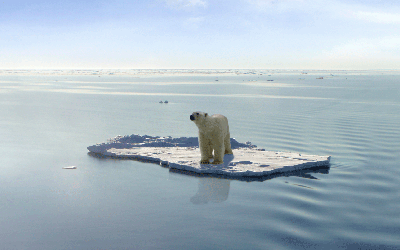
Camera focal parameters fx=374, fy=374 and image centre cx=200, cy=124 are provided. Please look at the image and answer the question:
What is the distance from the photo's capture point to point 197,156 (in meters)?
11.8

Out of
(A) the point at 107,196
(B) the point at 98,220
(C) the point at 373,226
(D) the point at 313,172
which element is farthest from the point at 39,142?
(C) the point at 373,226

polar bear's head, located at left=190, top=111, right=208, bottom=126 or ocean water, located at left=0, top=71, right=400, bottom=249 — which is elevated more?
polar bear's head, located at left=190, top=111, right=208, bottom=126

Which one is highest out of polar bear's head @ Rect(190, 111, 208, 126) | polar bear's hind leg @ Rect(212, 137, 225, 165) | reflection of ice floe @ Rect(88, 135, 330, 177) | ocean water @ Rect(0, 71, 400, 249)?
polar bear's head @ Rect(190, 111, 208, 126)

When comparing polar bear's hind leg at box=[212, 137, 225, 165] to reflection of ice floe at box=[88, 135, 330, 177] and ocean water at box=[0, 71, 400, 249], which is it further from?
A: ocean water at box=[0, 71, 400, 249]

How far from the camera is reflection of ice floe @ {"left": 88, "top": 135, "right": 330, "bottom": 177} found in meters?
10.3

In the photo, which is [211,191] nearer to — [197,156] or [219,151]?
[219,151]

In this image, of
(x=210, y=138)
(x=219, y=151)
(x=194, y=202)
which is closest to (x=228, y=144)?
(x=219, y=151)

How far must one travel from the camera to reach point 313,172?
1052 centimetres

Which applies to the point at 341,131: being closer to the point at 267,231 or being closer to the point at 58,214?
the point at 267,231

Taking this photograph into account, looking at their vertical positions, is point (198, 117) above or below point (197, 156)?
above

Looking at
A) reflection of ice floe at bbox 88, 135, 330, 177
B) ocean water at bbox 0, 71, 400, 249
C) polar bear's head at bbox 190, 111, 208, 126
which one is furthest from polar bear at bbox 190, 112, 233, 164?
ocean water at bbox 0, 71, 400, 249

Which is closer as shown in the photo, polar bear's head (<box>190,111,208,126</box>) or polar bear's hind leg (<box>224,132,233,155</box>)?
polar bear's head (<box>190,111,208,126</box>)

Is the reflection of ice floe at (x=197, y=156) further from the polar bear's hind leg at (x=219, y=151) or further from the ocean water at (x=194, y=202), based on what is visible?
the ocean water at (x=194, y=202)

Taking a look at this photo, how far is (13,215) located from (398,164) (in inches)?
411
